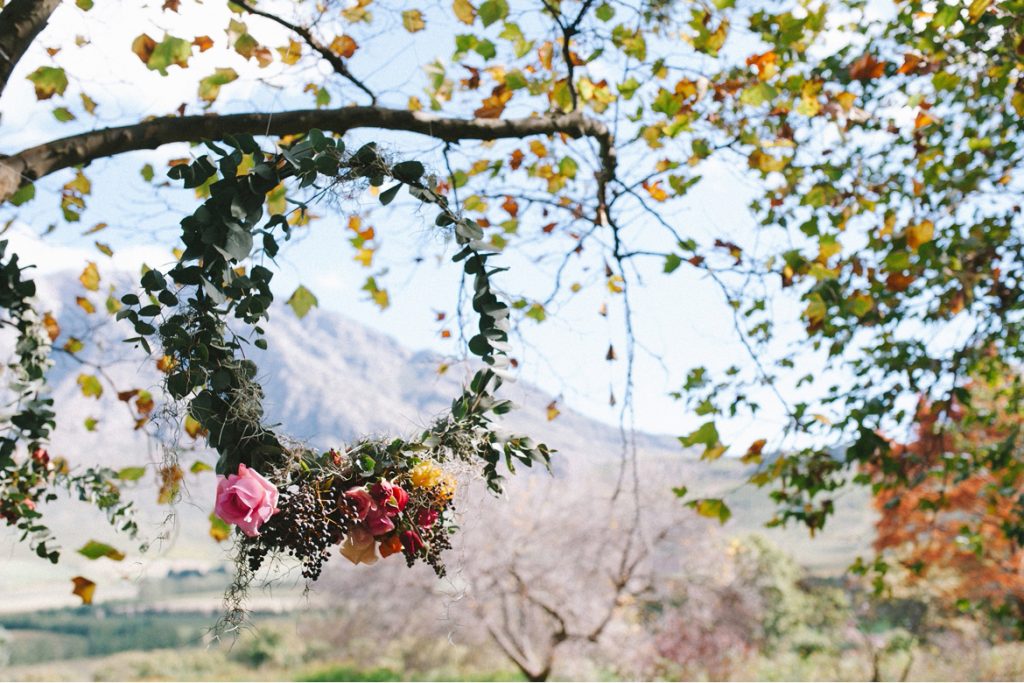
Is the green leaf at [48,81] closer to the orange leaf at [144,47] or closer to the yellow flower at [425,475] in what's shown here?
the orange leaf at [144,47]

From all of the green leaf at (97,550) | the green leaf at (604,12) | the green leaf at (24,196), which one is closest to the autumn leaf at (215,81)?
the green leaf at (24,196)

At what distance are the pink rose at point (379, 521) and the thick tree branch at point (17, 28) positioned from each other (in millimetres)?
1349

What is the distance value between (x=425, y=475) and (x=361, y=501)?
0.11 metres

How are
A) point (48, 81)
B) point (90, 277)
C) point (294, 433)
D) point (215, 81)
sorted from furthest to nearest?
point (90, 277), point (215, 81), point (48, 81), point (294, 433)

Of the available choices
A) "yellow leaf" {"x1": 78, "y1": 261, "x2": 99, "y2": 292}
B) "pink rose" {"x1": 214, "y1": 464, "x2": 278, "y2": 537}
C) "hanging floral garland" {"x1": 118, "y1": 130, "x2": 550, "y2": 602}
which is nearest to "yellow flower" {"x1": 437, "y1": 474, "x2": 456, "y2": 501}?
"hanging floral garland" {"x1": 118, "y1": 130, "x2": 550, "y2": 602}

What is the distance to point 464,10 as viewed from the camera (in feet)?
9.44

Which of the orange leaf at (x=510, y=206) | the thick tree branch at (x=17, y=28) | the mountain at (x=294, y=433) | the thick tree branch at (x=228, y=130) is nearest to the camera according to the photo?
the mountain at (x=294, y=433)

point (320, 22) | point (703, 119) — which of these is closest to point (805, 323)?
point (703, 119)

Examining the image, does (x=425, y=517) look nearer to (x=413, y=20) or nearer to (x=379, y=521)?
(x=379, y=521)

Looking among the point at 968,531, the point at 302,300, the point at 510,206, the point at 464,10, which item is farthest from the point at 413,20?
the point at 968,531

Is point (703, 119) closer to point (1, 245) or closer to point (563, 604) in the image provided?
point (1, 245)

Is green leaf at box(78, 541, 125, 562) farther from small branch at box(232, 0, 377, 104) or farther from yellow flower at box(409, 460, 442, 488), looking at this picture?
small branch at box(232, 0, 377, 104)

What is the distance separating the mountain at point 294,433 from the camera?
1.53 m

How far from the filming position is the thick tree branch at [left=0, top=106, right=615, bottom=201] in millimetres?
1972
